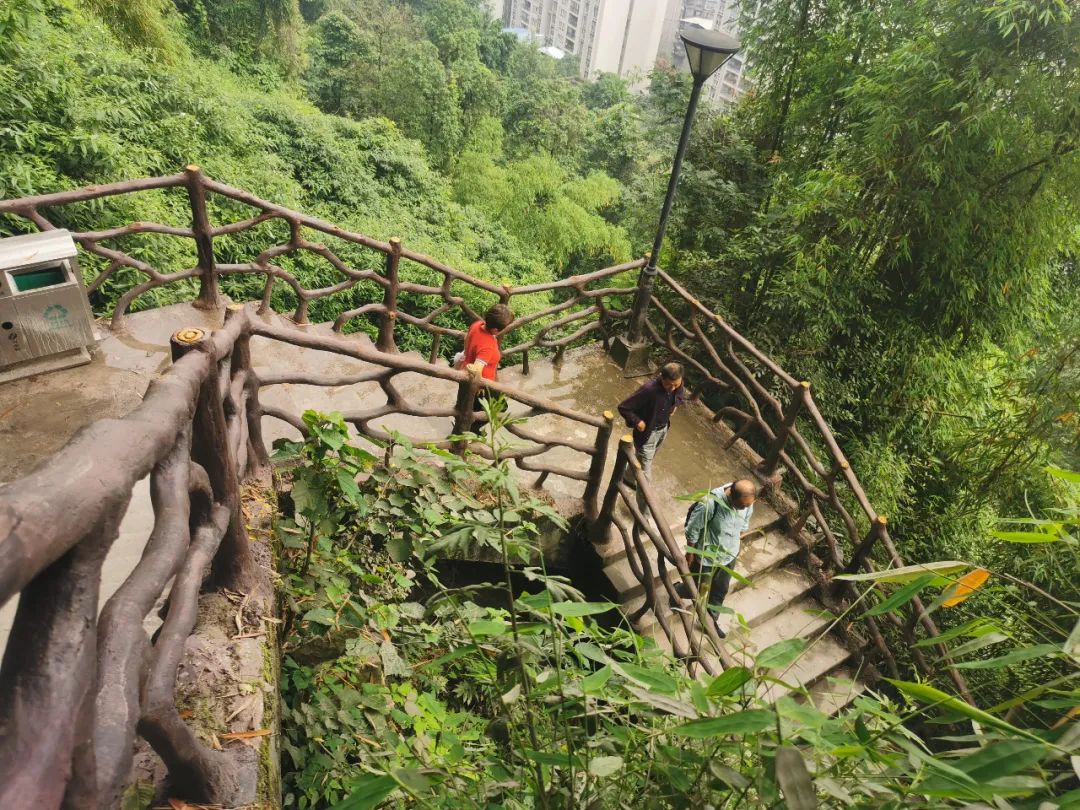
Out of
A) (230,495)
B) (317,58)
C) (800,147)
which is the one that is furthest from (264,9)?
(230,495)

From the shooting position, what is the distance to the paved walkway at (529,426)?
13.6ft

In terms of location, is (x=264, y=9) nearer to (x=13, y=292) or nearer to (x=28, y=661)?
(x=13, y=292)

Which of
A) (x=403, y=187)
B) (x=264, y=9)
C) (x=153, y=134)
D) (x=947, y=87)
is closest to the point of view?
(x=947, y=87)

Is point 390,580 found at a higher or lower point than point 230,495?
lower

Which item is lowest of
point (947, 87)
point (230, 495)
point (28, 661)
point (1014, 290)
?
point (1014, 290)

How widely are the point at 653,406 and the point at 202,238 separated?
3655 millimetres

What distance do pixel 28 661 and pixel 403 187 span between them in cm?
1527

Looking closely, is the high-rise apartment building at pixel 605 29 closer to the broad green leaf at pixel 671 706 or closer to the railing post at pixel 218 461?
the railing post at pixel 218 461

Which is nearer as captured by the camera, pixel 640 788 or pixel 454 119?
pixel 640 788

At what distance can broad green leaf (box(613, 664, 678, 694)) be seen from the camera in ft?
3.98

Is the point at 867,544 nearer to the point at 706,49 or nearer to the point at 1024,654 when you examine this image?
the point at 706,49

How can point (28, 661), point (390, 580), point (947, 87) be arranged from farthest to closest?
point (947, 87) < point (390, 580) < point (28, 661)

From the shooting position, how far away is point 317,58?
24156mm

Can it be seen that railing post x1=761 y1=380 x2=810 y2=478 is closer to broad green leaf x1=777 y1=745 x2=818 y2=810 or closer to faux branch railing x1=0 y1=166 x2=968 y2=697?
faux branch railing x1=0 y1=166 x2=968 y2=697
